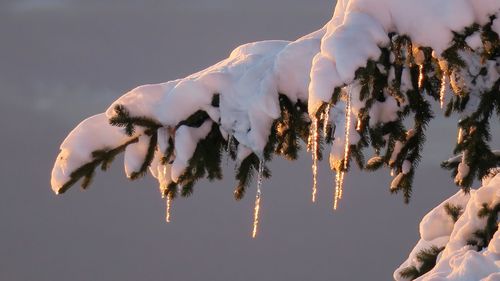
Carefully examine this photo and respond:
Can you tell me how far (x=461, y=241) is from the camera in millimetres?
7090

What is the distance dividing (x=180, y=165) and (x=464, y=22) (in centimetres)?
191

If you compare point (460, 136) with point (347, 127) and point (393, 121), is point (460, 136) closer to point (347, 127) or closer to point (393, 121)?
point (393, 121)

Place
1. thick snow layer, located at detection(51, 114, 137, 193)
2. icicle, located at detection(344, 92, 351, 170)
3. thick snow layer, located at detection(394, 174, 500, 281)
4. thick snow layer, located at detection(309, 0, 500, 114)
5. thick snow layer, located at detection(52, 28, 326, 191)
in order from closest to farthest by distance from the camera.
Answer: thick snow layer, located at detection(309, 0, 500, 114) → icicle, located at detection(344, 92, 351, 170) → thick snow layer, located at detection(52, 28, 326, 191) → thick snow layer, located at detection(51, 114, 137, 193) → thick snow layer, located at detection(394, 174, 500, 281)

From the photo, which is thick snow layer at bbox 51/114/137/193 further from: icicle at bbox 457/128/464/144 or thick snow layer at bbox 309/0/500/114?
icicle at bbox 457/128/464/144

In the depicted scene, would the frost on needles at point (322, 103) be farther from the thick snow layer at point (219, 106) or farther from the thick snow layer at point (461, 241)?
the thick snow layer at point (461, 241)

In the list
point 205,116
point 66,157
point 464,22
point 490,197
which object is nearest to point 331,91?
point 464,22

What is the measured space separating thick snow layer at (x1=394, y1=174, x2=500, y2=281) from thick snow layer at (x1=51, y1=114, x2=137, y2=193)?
2.19 meters

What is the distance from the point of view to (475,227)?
7090 mm

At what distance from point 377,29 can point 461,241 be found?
103 inches

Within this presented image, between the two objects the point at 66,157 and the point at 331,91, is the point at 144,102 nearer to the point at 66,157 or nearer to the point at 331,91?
the point at 66,157

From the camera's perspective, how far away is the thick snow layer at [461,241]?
609 centimetres

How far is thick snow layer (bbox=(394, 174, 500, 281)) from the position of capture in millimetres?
6086

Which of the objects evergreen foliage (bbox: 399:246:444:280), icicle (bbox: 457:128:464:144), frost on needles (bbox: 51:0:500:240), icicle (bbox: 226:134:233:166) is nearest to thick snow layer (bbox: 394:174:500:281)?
evergreen foliage (bbox: 399:246:444:280)

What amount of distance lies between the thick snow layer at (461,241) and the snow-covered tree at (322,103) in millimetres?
542
